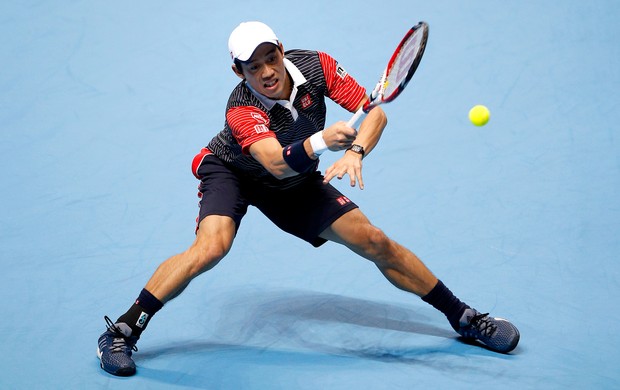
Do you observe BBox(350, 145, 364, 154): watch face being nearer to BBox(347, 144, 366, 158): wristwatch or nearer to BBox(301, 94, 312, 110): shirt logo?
BBox(347, 144, 366, 158): wristwatch

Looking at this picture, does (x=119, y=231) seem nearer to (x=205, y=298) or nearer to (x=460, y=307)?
(x=205, y=298)

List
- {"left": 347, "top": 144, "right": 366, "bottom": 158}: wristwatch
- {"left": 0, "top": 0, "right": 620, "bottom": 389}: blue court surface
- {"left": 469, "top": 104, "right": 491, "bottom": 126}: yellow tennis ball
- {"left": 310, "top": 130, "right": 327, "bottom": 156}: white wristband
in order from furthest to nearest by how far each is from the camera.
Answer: {"left": 469, "top": 104, "right": 491, "bottom": 126}: yellow tennis ball
{"left": 0, "top": 0, "right": 620, "bottom": 389}: blue court surface
{"left": 347, "top": 144, "right": 366, "bottom": 158}: wristwatch
{"left": 310, "top": 130, "right": 327, "bottom": 156}: white wristband

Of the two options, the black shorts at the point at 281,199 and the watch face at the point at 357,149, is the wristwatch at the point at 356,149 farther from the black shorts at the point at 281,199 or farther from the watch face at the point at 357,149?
the black shorts at the point at 281,199

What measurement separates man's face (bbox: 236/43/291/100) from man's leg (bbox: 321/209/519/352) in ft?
2.41

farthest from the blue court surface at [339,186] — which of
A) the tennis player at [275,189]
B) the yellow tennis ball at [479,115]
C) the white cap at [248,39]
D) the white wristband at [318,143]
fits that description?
the white cap at [248,39]

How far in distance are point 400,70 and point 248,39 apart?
0.75m

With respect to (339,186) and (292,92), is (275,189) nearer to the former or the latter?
(292,92)

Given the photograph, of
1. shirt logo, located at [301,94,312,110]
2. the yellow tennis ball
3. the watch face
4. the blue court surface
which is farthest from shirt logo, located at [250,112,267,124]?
the yellow tennis ball

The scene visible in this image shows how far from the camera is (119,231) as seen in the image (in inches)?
231

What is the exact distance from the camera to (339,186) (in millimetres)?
6398

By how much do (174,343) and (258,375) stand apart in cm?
60

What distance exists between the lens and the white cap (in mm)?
4277

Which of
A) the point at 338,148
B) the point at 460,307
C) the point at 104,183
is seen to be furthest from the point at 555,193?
the point at 104,183

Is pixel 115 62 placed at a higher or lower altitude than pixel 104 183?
higher
